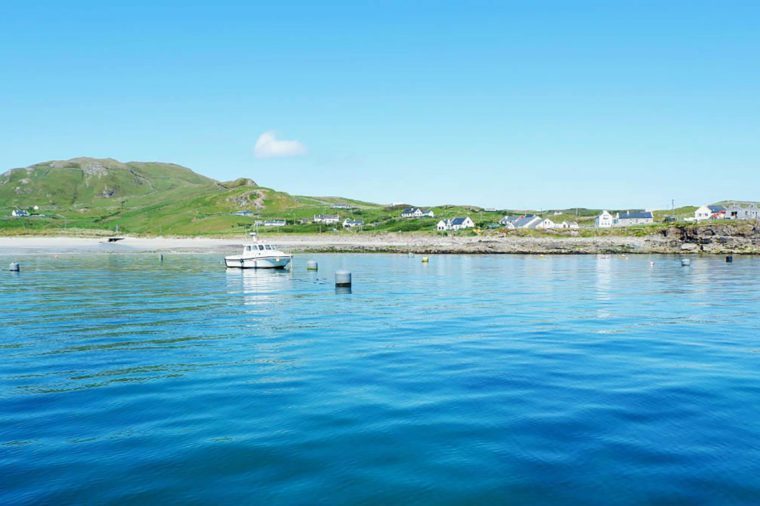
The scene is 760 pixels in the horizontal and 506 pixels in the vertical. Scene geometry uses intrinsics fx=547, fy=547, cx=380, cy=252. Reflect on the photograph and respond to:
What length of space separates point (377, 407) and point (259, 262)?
205 ft

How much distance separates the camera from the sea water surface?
427 inches

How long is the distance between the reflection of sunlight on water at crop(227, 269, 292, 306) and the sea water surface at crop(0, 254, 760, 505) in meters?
8.74

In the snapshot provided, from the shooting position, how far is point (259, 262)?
2987 inches

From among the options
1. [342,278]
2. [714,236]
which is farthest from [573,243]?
[342,278]

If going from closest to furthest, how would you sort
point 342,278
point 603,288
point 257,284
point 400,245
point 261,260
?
1. point 342,278
2. point 603,288
3. point 257,284
4. point 261,260
5. point 400,245

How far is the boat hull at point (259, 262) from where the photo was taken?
75.7m

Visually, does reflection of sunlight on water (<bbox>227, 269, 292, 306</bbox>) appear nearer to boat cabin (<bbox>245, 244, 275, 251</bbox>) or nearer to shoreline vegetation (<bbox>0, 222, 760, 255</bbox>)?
boat cabin (<bbox>245, 244, 275, 251</bbox>)

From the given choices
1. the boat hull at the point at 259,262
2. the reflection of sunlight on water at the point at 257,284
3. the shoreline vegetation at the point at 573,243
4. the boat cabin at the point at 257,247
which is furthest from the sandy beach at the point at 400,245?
the reflection of sunlight on water at the point at 257,284

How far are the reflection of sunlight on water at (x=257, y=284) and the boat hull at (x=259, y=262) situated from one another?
73cm

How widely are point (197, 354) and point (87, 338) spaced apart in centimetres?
736

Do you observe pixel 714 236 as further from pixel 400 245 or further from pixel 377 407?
pixel 377 407

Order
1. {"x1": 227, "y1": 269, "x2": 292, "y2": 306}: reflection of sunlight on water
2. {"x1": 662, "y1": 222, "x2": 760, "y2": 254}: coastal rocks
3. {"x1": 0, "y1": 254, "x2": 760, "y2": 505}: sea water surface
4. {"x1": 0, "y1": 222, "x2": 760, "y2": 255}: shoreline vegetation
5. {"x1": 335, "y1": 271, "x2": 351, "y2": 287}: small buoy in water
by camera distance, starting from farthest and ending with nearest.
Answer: {"x1": 662, "y1": 222, "x2": 760, "y2": 254}: coastal rocks → {"x1": 0, "y1": 222, "x2": 760, "y2": 255}: shoreline vegetation → {"x1": 335, "y1": 271, "x2": 351, "y2": 287}: small buoy in water → {"x1": 227, "y1": 269, "x2": 292, "y2": 306}: reflection of sunlight on water → {"x1": 0, "y1": 254, "x2": 760, "y2": 505}: sea water surface

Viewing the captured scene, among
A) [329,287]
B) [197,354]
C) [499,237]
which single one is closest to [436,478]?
[197,354]

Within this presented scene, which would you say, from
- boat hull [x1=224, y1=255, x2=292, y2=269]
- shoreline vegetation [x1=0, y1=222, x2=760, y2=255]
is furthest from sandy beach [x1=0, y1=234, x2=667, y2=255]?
boat hull [x1=224, y1=255, x2=292, y2=269]
